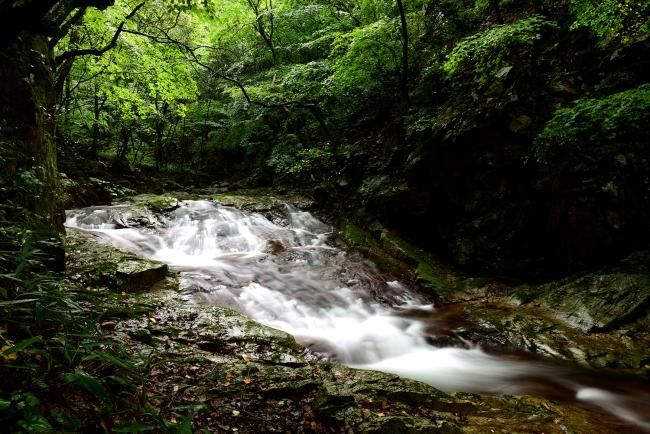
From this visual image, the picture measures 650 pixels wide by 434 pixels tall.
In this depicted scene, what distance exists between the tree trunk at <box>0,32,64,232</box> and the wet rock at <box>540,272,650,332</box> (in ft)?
27.6

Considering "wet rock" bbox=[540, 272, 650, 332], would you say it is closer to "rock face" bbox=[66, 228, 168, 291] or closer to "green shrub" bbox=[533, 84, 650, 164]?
"green shrub" bbox=[533, 84, 650, 164]

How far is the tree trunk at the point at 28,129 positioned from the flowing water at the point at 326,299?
104 inches

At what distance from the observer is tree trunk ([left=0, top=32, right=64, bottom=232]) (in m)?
3.86

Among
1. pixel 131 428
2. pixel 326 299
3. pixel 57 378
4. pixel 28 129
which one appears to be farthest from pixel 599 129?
pixel 28 129

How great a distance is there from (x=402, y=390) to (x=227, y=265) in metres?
5.76

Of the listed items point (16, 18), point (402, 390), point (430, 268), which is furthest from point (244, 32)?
point (402, 390)

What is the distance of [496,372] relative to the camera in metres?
5.38

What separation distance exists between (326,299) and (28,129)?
18.4 feet

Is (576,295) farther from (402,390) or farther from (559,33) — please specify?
(559,33)

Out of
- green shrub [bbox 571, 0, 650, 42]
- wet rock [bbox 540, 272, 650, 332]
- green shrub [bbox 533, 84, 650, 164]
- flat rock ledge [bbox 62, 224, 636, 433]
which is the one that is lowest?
flat rock ledge [bbox 62, 224, 636, 433]

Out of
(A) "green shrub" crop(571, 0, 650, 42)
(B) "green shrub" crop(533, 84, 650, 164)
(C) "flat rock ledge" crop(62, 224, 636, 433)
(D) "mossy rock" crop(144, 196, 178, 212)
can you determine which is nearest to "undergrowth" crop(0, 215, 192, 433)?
(C) "flat rock ledge" crop(62, 224, 636, 433)

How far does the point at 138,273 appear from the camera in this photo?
569 centimetres

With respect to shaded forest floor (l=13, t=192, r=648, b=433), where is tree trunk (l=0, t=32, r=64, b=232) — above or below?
above

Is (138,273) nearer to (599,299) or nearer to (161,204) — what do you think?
(161,204)
